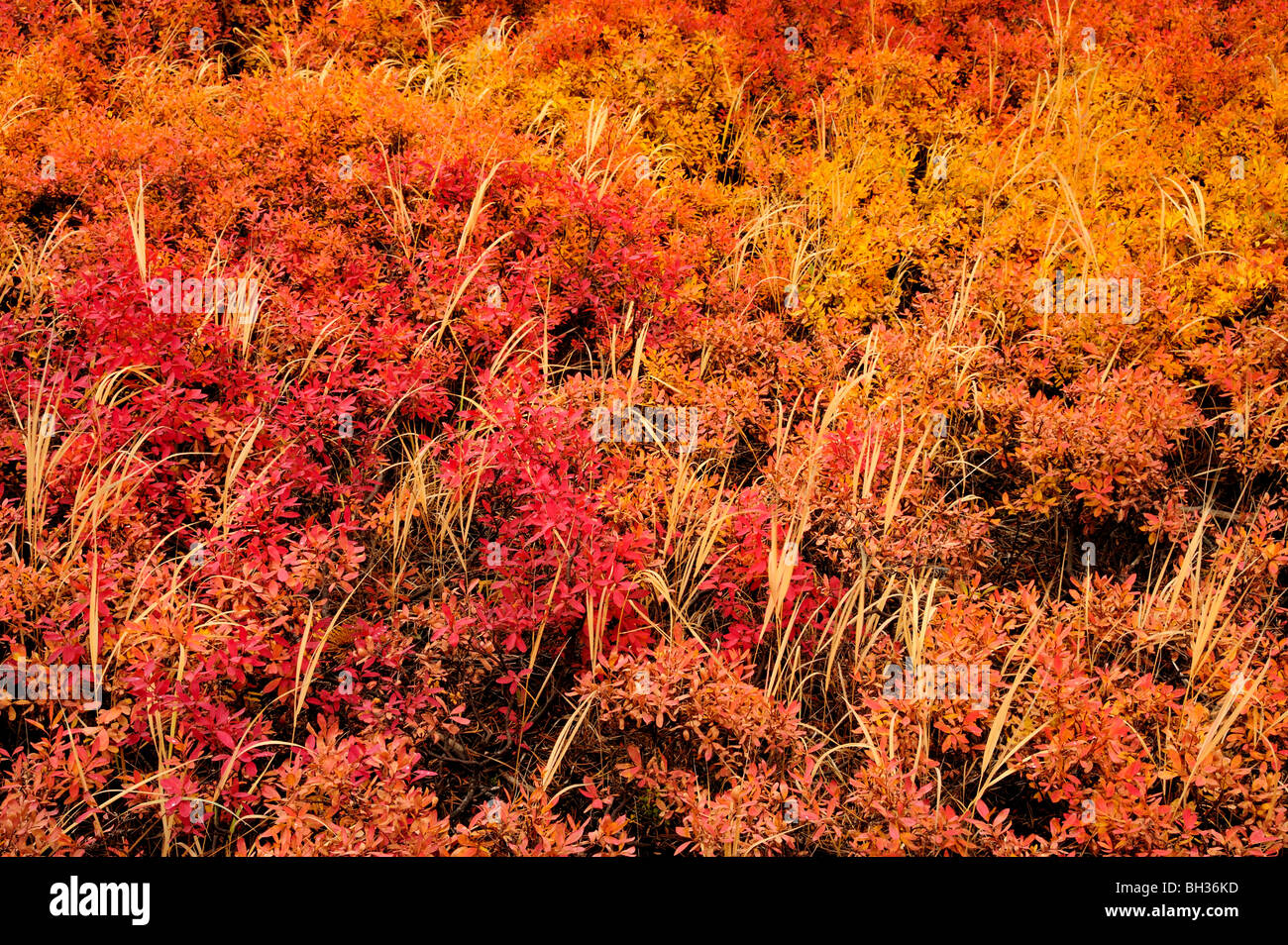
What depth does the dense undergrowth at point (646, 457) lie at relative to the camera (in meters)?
2.31

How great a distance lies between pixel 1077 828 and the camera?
7.27 ft

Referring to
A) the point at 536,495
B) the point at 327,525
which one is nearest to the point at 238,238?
the point at 327,525

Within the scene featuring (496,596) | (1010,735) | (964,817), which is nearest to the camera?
(964,817)

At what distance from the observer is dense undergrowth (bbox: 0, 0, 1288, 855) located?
2.31 metres

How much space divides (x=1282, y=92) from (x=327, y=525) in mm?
4687

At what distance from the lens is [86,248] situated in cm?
351

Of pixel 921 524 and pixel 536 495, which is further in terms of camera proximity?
pixel 921 524

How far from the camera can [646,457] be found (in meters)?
3.03

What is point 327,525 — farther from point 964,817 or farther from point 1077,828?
point 1077,828

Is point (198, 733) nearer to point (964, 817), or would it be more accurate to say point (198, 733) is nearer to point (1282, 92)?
point (964, 817)

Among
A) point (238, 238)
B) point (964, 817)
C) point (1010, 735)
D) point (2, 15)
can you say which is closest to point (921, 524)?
point (1010, 735)

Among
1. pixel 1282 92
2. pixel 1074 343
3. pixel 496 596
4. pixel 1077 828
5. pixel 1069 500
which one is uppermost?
pixel 1282 92

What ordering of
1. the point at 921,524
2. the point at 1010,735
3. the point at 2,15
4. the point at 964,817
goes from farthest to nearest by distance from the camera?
the point at 2,15 < the point at 921,524 < the point at 1010,735 < the point at 964,817

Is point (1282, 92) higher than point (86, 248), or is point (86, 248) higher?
point (1282, 92)
